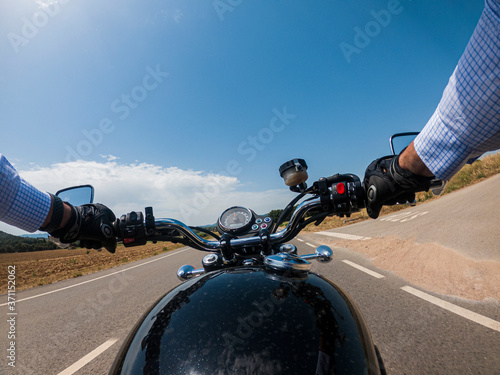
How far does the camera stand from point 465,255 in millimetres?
4027

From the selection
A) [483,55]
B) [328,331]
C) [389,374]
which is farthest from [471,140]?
[389,374]

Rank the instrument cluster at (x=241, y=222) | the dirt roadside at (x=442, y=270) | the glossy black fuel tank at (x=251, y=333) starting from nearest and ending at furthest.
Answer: the glossy black fuel tank at (x=251, y=333)
the instrument cluster at (x=241, y=222)
the dirt roadside at (x=442, y=270)

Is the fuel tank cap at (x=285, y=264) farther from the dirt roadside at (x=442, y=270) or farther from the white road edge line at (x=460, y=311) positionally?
the dirt roadside at (x=442, y=270)

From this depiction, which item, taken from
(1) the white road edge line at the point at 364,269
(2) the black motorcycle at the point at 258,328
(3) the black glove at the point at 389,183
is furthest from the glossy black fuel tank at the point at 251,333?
(1) the white road edge line at the point at 364,269

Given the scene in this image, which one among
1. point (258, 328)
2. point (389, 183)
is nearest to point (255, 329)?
point (258, 328)

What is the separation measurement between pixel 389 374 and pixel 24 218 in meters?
2.57

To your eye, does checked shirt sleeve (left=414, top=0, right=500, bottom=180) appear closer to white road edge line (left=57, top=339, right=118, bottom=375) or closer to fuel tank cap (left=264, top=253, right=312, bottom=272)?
fuel tank cap (left=264, top=253, right=312, bottom=272)

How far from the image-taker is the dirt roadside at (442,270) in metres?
3.02

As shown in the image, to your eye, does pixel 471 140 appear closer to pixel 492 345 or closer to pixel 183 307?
pixel 183 307

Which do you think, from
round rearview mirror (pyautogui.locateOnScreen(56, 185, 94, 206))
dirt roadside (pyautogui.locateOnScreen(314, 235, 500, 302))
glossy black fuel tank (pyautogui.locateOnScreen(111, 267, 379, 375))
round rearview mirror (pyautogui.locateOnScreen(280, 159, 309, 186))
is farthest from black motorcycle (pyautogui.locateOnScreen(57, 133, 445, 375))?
dirt roadside (pyautogui.locateOnScreen(314, 235, 500, 302))

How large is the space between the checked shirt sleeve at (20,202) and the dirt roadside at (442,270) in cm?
428

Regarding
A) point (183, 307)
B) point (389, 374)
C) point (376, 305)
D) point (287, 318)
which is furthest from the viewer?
point (376, 305)

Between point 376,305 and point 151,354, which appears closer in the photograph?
point 151,354

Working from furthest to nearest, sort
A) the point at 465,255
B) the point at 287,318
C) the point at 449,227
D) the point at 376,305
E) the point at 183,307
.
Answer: the point at 449,227 < the point at 465,255 < the point at 376,305 < the point at 183,307 < the point at 287,318
